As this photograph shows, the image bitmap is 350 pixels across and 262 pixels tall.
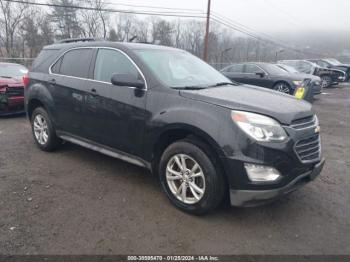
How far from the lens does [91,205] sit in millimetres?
3496

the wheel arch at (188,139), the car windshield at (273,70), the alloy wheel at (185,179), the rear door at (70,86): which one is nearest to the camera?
the wheel arch at (188,139)

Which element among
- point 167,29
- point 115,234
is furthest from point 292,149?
point 167,29

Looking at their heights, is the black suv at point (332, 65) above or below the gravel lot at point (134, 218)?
above

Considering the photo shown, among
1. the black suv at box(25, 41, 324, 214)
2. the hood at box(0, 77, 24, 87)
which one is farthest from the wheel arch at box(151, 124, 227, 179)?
the hood at box(0, 77, 24, 87)

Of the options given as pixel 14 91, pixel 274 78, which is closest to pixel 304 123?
pixel 14 91

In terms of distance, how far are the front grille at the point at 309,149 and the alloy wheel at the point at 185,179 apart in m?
0.99

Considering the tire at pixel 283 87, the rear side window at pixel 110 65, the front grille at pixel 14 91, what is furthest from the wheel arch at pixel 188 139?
the tire at pixel 283 87

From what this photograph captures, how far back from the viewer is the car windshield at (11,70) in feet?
27.7

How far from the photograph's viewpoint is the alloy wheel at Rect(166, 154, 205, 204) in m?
3.23

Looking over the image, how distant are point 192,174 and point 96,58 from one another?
221 cm

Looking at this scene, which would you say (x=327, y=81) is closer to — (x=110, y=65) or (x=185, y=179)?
(x=110, y=65)

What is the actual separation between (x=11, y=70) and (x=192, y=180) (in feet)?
25.1

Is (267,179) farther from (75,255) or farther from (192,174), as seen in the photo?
(75,255)

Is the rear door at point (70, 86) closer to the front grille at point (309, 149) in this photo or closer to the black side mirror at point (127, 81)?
the black side mirror at point (127, 81)
